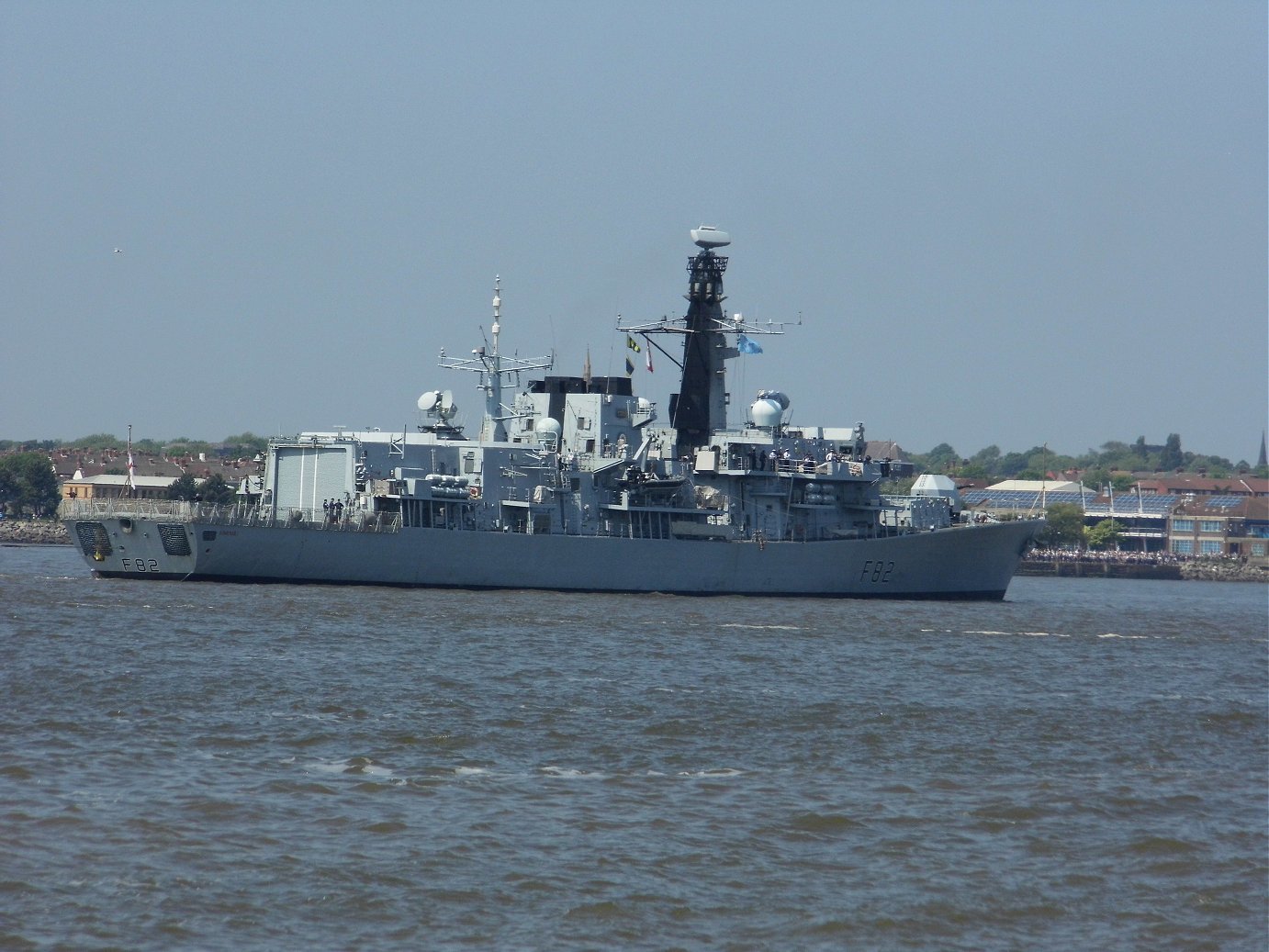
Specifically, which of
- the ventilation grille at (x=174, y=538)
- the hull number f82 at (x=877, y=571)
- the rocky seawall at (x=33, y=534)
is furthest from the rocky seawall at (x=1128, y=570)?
the ventilation grille at (x=174, y=538)

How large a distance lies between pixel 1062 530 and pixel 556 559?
6882 cm

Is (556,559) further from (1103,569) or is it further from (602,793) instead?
(1103,569)

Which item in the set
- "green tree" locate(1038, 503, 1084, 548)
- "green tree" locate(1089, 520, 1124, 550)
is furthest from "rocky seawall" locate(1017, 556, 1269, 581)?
"green tree" locate(1089, 520, 1124, 550)

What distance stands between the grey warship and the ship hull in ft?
0.17

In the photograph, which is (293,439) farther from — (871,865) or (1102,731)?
(871,865)

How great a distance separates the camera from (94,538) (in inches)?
1597

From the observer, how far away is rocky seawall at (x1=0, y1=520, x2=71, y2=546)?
88.1 metres

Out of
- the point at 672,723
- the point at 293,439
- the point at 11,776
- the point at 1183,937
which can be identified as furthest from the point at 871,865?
the point at 293,439

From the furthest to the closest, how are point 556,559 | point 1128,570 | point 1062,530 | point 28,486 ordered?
point 1062,530, point 28,486, point 1128,570, point 556,559

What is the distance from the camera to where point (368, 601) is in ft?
118

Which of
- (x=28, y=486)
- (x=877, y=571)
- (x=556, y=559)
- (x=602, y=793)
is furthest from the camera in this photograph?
(x=28, y=486)

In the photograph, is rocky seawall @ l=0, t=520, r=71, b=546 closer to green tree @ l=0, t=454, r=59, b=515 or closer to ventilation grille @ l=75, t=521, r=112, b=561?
green tree @ l=0, t=454, r=59, b=515

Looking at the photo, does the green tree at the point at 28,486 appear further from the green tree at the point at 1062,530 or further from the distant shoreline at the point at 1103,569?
the green tree at the point at 1062,530

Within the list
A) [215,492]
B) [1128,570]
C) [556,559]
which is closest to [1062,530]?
[1128,570]
